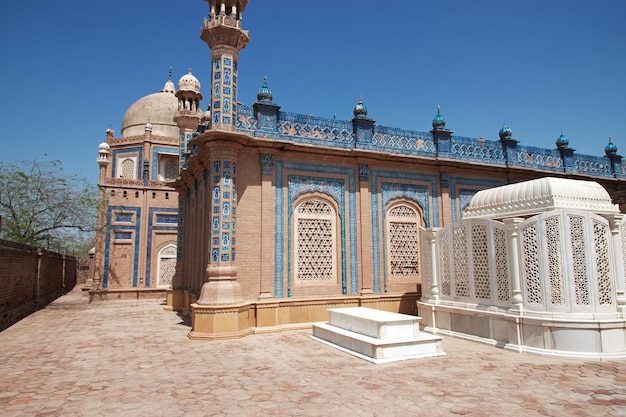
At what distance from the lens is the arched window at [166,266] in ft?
72.8

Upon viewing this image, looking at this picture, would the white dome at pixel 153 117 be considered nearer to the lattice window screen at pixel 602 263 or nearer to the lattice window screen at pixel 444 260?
the lattice window screen at pixel 444 260

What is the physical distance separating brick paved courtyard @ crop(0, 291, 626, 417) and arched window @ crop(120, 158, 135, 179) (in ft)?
60.5

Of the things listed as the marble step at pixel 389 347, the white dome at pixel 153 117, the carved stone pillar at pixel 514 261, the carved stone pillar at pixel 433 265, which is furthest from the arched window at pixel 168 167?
the carved stone pillar at pixel 514 261

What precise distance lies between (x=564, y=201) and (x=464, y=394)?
200 inches

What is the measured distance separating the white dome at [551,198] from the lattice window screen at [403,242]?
3251 millimetres

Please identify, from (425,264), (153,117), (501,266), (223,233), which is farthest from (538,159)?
(153,117)

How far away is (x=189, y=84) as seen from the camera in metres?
18.1

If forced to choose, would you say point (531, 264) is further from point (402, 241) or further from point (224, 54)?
point (224, 54)

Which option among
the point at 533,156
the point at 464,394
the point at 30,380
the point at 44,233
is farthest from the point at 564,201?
the point at 44,233

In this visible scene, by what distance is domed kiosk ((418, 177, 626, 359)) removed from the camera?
305 inches

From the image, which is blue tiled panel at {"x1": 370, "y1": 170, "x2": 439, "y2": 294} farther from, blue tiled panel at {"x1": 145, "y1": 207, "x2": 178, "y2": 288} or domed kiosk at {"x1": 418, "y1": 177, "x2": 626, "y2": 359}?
blue tiled panel at {"x1": 145, "y1": 207, "x2": 178, "y2": 288}

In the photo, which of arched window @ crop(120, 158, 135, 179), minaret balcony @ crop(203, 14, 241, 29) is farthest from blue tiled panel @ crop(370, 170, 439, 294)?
arched window @ crop(120, 158, 135, 179)

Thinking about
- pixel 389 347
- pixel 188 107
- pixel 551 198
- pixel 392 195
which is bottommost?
pixel 389 347

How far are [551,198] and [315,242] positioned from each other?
577cm
